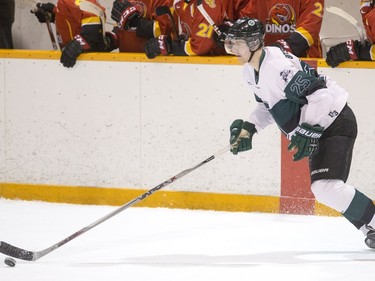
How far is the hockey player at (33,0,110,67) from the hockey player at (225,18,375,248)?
1551mm

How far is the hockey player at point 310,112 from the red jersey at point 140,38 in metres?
1.51

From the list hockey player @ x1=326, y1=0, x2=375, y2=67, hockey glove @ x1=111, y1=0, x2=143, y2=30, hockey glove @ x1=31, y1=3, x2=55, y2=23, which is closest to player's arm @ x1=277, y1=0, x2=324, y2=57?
hockey player @ x1=326, y1=0, x2=375, y2=67

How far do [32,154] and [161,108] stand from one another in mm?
826

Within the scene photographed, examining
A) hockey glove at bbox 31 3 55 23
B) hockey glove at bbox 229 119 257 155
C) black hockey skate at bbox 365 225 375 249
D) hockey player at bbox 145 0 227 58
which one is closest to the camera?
black hockey skate at bbox 365 225 375 249

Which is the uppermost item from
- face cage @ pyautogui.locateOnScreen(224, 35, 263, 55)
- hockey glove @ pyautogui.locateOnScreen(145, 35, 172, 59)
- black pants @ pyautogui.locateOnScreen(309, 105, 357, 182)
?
face cage @ pyautogui.locateOnScreen(224, 35, 263, 55)

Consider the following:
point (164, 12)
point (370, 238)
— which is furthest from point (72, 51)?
point (370, 238)

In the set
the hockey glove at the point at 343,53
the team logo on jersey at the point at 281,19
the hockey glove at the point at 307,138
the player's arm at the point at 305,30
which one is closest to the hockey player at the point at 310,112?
the hockey glove at the point at 307,138

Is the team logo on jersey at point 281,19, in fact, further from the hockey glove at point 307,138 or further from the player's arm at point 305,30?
the hockey glove at point 307,138

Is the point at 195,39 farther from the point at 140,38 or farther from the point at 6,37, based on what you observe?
the point at 6,37

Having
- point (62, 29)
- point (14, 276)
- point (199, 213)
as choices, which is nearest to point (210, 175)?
point (199, 213)

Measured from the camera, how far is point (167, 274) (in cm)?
404

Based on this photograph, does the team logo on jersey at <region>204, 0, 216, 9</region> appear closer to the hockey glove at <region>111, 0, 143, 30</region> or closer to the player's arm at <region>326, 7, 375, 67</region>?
the hockey glove at <region>111, 0, 143, 30</region>

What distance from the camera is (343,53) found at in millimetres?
5211

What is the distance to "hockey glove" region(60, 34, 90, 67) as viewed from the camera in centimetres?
562
